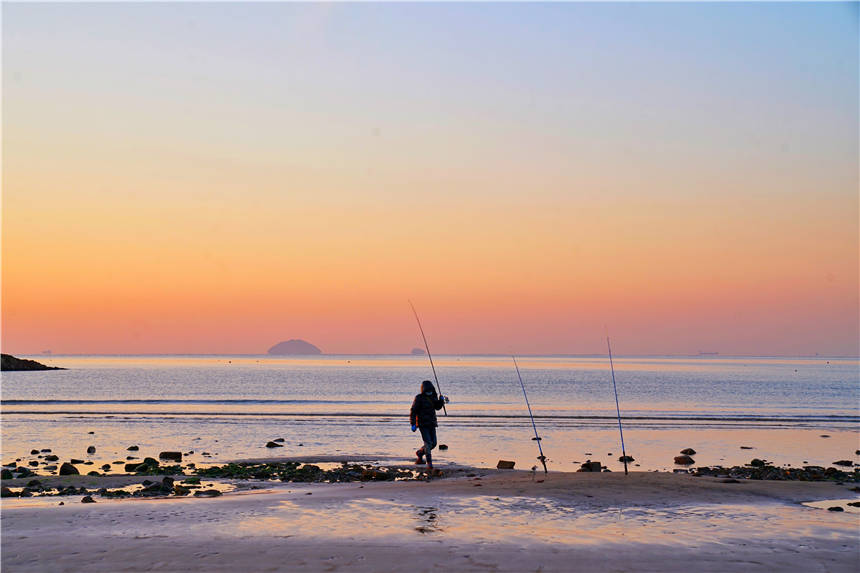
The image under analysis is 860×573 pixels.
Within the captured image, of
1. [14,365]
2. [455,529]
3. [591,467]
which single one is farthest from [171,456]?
[14,365]

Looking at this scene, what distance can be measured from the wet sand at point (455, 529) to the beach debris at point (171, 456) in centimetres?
714

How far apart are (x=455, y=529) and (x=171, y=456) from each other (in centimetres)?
1361

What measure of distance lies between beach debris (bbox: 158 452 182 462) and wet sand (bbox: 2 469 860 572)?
714cm

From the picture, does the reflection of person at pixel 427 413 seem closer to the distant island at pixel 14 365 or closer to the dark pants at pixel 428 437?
the dark pants at pixel 428 437

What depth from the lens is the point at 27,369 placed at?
5059 inches

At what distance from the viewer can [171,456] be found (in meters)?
20.9

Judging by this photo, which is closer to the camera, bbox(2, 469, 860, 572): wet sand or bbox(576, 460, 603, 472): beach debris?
bbox(2, 469, 860, 572): wet sand

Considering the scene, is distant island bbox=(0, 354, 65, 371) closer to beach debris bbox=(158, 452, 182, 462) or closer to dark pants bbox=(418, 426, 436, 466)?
beach debris bbox=(158, 452, 182, 462)

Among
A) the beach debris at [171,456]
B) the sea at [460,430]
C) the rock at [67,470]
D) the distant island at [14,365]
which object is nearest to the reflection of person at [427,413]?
the sea at [460,430]

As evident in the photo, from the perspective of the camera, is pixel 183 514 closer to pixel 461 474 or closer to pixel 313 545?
pixel 313 545

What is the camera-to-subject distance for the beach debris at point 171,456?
2067 cm

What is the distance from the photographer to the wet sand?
8.30 m

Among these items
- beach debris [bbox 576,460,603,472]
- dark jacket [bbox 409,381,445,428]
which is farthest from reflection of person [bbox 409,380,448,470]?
beach debris [bbox 576,460,603,472]

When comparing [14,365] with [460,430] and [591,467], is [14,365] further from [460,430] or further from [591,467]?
[591,467]
